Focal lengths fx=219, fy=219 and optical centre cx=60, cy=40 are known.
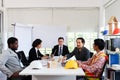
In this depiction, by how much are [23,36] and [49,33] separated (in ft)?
2.96

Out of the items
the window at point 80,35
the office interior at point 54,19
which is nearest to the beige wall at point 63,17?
the office interior at point 54,19

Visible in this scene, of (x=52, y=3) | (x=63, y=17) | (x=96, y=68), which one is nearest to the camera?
(x=96, y=68)

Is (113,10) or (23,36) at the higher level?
(113,10)

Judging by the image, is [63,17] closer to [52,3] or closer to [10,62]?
[52,3]

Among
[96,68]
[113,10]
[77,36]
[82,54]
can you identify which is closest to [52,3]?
[77,36]

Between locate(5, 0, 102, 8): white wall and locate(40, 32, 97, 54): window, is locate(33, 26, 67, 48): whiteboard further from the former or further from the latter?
locate(5, 0, 102, 8): white wall

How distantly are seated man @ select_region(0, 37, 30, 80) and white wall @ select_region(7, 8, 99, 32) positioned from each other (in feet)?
11.2

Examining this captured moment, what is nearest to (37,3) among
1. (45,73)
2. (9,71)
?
(9,71)

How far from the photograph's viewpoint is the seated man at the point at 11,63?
10.9ft

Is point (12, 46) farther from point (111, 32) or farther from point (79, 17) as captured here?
point (79, 17)

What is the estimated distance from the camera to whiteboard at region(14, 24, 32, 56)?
19.9ft

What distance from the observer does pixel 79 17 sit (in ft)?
23.1

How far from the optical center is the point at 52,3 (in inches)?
272

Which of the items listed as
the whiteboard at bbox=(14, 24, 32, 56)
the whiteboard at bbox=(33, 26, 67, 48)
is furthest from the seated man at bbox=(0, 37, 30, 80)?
the whiteboard at bbox=(33, 26, 67, 48)
